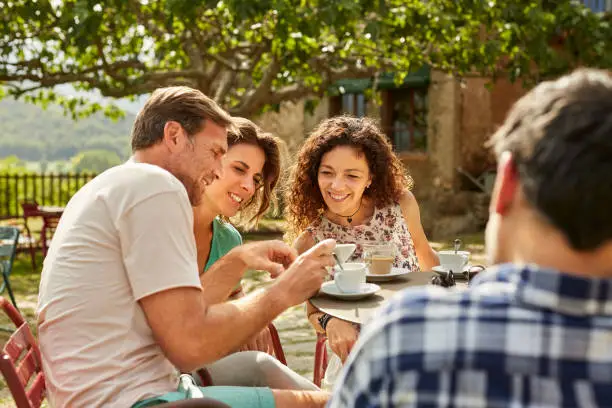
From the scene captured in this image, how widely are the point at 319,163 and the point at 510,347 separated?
260cm

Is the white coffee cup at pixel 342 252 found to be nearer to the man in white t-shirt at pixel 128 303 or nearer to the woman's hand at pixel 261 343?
the woman's hand at pixel 261 343

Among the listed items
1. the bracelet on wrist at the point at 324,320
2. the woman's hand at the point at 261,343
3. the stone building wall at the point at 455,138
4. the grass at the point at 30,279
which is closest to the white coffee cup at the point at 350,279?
the bracelet on wrist at the point at 324,320

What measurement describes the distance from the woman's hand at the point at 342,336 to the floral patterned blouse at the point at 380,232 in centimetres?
66

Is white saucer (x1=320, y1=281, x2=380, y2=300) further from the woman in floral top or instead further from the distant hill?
the distant hill

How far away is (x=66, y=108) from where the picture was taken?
41.4ft

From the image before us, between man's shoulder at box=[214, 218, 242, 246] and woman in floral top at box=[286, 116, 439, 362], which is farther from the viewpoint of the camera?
woman in floral top at box=[286, 116, 439, 362]

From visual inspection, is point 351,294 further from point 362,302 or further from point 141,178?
point 141,178

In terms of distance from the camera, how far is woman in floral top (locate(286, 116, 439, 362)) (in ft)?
11.0

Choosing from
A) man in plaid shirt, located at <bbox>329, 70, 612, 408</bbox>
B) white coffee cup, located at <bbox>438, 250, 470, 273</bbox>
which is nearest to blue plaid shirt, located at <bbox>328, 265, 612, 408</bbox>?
man in plaid shirt, located at <bbox>329, 70, 612, 408</bbox>

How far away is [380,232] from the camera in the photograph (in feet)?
11.2

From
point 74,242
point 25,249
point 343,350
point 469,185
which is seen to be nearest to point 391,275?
point 343,350

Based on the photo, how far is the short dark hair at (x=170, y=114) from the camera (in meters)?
1.98

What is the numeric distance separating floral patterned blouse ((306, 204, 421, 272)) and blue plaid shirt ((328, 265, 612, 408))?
230 centimetres

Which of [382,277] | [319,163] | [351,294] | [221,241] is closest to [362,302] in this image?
[351,294]
